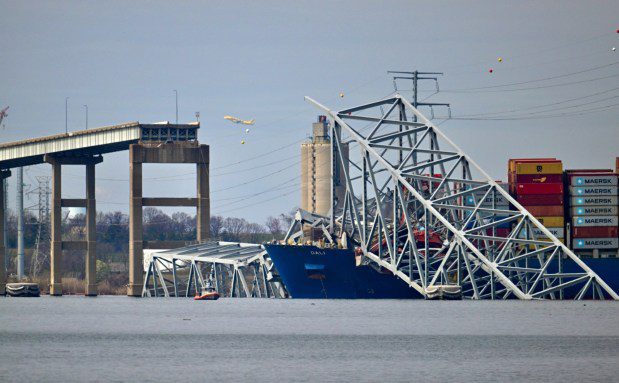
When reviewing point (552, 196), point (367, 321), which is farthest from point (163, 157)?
point (367, 321)

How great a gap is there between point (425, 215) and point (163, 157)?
68.5 m

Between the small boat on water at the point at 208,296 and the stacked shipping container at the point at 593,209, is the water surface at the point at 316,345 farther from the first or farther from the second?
the small boat on water at the point at 208,296

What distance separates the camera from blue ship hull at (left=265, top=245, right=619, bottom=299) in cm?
14188

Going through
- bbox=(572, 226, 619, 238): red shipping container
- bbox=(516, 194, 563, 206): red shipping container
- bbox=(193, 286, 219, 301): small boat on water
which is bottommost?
bbox=(193, 286, 219, 301): small boat on water

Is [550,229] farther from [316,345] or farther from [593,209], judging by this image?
[316,345]

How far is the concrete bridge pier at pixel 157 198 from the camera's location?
19238 cm

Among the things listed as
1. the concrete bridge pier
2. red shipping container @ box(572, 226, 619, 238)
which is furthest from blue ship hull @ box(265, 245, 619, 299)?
the concrete bridge pier

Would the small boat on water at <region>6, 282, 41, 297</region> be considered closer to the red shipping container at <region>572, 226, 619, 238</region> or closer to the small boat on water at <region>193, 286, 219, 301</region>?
the small boat on water at <region>193, 286, 219, 301</region>

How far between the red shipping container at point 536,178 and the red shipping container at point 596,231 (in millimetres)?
5264

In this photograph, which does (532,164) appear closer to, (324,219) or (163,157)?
(324,219)

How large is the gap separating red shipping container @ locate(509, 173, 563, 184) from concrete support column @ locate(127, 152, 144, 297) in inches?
2571

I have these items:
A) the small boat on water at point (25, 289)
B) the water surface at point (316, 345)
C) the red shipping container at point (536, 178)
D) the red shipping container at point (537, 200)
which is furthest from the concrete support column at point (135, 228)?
the red shipping container at point (537, 200)

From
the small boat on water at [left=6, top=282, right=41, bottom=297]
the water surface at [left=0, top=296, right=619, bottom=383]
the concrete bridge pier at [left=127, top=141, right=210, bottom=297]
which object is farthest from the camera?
the small boat on water at [left=6, top=282, right=41, bottom=297]

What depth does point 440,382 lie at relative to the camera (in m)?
65.6
